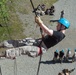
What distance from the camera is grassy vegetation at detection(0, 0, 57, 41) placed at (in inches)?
624

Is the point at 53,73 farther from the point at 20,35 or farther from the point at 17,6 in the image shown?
the point at 17,6

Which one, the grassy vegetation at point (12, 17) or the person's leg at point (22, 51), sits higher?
the person's leg at point (22, 51)

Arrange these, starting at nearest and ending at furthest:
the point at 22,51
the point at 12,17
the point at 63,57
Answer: the point at 22,51
the point at 63,57
the point at 12,17

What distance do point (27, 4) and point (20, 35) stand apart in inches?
152

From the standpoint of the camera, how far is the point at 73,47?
15242 mm

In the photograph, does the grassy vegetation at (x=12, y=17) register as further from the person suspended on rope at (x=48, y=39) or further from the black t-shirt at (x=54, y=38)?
the black t-shirt at (x=54, y=38)

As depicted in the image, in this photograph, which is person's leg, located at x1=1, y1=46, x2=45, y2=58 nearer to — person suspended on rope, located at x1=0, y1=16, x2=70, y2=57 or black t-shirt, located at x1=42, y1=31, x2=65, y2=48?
person suspended on rope, located at x1=0, y1=16, x2=70, y2=57

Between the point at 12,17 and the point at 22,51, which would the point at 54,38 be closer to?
the point at 22,51

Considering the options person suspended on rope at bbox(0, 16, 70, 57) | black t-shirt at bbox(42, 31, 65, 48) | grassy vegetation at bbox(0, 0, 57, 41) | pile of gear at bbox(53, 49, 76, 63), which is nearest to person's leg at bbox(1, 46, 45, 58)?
person suspended on rope at bbox(0, 16, 70, 57)

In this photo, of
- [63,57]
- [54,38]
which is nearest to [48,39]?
[54,38]

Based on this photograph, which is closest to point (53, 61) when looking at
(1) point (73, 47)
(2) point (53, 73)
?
(2) point (53, 73)

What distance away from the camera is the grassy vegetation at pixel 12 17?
1584 centimetres

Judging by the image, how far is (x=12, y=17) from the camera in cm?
1756

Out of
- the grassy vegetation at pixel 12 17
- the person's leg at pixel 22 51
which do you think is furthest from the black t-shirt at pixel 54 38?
the grassy vegetation at pixel 12 17
